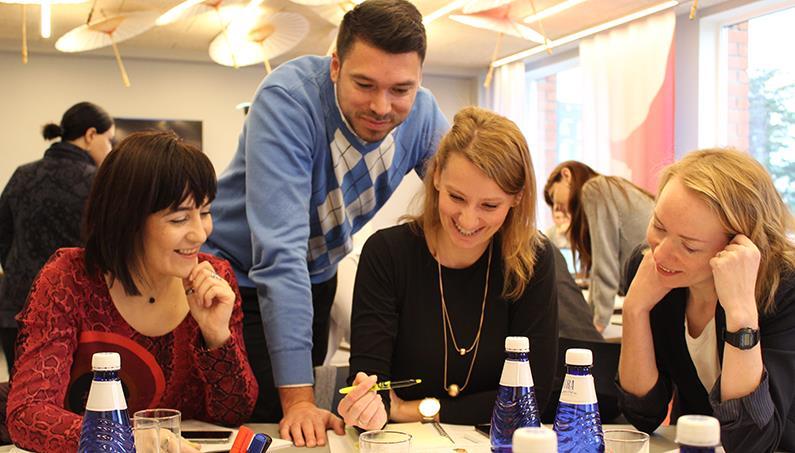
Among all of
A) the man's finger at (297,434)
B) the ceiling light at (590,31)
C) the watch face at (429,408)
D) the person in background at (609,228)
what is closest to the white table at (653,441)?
the man's finger at (297,434)

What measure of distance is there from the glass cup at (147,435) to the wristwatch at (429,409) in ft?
2.09

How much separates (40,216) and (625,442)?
3085 millimetres

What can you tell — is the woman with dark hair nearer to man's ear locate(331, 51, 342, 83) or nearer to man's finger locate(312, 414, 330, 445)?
man's finger locate(312, 414, 330, 445)

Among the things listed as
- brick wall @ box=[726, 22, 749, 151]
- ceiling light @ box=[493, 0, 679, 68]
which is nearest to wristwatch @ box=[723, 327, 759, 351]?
ceiling light @ box=[493, 0, 679, 68]

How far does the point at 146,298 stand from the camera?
5.81 feet

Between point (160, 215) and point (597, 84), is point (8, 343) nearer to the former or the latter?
point (160, 215)

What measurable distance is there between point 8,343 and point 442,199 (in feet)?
8.04

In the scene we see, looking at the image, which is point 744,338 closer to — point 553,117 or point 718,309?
point 718,309

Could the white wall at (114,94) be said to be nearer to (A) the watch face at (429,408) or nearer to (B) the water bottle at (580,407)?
(A) the watch face at (429,408)

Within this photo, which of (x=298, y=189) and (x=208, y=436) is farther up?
(x=298, y=189)

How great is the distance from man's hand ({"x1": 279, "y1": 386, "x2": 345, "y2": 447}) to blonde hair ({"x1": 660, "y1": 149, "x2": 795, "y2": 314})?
2.73 feet

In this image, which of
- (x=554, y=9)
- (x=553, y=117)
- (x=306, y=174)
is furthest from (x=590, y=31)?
(x=306, y=174)

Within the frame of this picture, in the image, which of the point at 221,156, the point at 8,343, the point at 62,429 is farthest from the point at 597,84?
the point at 62,429

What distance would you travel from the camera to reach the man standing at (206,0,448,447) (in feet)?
5.98
